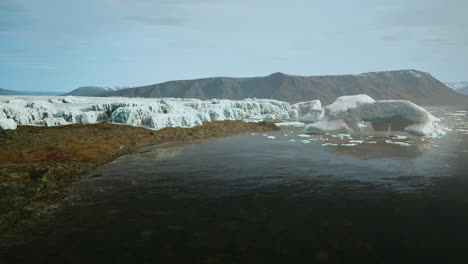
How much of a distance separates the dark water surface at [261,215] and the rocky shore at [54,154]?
38.9 inches

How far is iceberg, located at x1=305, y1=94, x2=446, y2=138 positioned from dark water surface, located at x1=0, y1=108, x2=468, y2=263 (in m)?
7.79

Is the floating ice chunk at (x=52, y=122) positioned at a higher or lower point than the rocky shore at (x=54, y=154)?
higher

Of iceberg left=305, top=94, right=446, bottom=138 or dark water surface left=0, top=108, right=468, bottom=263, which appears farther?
iceberg left=305, top=94, right=446, bottom=138

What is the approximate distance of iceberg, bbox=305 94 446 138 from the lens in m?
24.0

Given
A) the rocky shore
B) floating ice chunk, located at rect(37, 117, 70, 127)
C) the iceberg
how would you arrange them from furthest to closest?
1. floating ice chunk, located at rect(37, 117, 70, 127)
2. the iceberg
3. the rocky shore

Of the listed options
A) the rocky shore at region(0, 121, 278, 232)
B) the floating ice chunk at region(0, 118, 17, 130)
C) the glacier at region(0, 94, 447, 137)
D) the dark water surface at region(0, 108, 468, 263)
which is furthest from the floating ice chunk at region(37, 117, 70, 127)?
the dark water surface at region(0, 108, 468, 263)

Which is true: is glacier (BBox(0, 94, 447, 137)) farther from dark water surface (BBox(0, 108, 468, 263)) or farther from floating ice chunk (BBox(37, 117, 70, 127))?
dark water surface (BBox(0, 108, 468, 263))

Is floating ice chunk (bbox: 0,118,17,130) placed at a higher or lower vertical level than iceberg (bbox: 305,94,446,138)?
lower

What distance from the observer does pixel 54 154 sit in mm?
17266

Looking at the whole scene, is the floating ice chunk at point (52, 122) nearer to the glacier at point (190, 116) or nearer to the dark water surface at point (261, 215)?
the glacier at point (190, 116)

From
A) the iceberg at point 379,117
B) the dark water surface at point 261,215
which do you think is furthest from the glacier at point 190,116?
the dark water surface at point 261,215

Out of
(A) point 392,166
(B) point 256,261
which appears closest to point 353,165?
(A) point 392,166

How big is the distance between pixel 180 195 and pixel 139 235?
3320 millimetres

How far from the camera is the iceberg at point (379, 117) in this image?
78.6 ft
